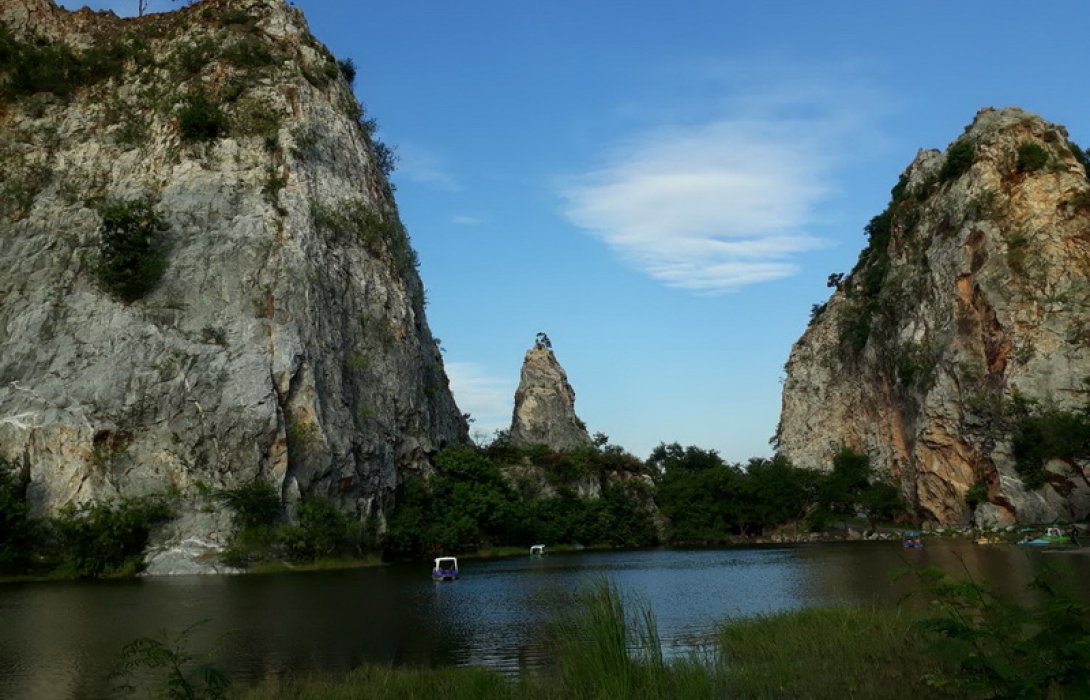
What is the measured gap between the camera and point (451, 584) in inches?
1676

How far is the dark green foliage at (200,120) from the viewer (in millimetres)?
64938

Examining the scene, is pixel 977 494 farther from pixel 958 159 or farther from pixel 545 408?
pixel 545 408

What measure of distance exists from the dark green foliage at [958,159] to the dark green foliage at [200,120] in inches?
2493

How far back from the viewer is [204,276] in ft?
200

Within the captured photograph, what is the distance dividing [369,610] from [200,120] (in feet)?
155

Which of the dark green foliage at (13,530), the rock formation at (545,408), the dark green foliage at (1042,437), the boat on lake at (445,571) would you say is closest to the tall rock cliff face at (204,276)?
the dark green foliage at (13,530)

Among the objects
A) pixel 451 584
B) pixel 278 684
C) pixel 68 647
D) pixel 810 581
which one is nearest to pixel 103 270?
pixel 451 584

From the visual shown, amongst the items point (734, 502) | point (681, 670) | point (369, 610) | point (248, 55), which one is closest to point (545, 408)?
point (734, 502)

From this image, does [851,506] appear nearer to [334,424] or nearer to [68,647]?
[334,424]

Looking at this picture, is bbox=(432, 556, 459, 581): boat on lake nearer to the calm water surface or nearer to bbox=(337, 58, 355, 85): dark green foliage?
the calm water surface

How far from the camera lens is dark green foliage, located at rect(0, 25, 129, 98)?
6725cm

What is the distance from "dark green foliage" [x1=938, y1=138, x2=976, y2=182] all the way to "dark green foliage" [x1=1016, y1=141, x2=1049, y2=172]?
457 cm

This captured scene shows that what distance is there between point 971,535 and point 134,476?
58198 millimetres

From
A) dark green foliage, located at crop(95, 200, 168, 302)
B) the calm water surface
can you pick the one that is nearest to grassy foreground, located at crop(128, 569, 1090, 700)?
the calm water surface
